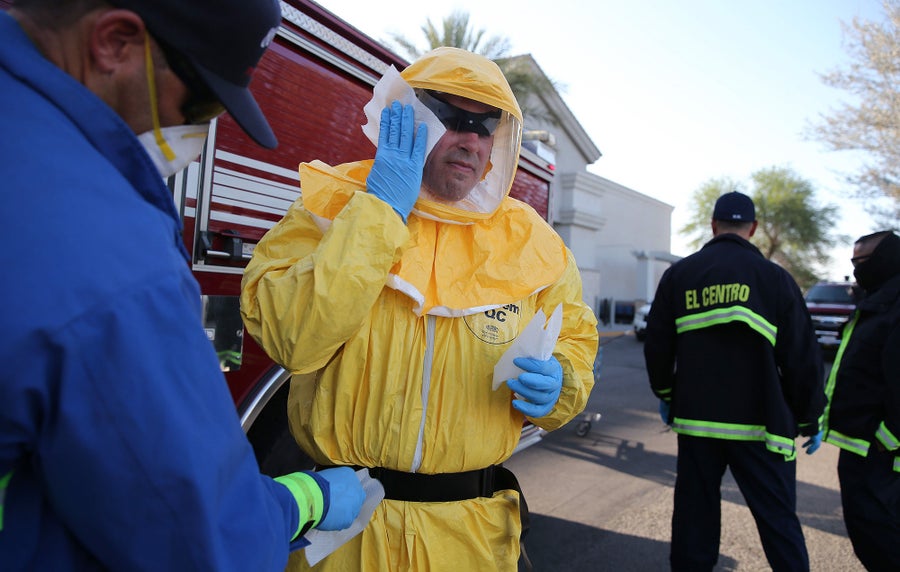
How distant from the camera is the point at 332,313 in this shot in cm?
128

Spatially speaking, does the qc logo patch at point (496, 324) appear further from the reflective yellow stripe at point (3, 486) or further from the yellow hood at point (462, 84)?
the reflective yellow stripe at point (3, 486)

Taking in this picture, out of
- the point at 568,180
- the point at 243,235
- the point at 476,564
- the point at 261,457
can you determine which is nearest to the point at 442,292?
the point at 476,564

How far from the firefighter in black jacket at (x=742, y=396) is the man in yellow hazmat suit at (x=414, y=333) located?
1498 millimetres

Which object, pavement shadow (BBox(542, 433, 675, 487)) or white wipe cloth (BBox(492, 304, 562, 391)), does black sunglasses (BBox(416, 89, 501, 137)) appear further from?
pavement shadow (BBox(542, 433, 675, 487))

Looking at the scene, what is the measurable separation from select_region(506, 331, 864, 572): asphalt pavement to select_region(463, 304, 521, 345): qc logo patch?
6.86 ft

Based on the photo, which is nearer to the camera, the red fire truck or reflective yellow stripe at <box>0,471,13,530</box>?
reflective yellow stripe at <box>0,471,13,530</box>

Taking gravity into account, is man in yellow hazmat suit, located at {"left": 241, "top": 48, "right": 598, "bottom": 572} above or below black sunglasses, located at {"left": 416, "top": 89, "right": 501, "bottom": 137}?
below

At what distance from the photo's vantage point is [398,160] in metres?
1.50

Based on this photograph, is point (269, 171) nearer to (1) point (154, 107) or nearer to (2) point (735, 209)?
(1) point (154, 107)

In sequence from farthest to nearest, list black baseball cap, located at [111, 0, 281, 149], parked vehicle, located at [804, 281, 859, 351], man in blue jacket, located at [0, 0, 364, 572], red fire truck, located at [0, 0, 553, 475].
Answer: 1. parked vehicle, located at [804, 281, 859, 351]
2. red fire truck, located at [0, 0, 553, 475]
3. black baseball cap, located at [111, 0, 281, 149]
4. man in blue jacket, located at [0, 0, 364, 572]

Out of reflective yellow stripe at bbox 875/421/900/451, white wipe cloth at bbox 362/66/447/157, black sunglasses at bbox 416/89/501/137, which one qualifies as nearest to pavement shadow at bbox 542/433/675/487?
reflective yellow stripe at bbox 875/421/900/451

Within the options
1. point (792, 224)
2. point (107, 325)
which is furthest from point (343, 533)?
point (792, 224)

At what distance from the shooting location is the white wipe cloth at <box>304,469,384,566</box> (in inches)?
46.8

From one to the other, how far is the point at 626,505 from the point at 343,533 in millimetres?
3361
